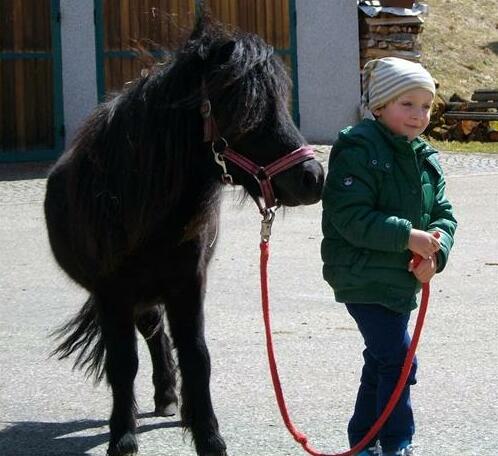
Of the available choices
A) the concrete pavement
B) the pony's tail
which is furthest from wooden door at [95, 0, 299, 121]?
the pony's tail

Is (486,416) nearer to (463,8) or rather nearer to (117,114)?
(117,114)

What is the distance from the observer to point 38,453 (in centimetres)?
453

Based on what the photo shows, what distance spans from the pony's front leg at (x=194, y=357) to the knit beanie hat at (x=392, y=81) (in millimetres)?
972

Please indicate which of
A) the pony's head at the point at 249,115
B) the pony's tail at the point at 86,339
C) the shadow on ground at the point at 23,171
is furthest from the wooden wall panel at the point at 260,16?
the pony's head at the point at 249,115

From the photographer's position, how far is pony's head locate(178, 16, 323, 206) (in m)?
3.83

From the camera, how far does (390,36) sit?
16.5 m

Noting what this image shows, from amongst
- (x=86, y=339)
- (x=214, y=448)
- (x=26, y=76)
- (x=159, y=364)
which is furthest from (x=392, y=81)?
(x=26, y=76)

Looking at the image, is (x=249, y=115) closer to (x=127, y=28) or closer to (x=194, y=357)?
(x=194, y=357)

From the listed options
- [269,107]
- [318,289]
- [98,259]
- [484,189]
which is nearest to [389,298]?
[269,107]

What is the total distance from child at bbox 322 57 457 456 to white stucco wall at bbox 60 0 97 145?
11.0 m

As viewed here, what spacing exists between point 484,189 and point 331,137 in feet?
14.5

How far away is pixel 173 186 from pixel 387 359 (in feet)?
3.23

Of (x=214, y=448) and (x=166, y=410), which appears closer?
(x=214, y=448)

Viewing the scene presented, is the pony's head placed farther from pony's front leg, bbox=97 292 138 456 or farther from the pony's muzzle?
pony's front leg, bbox=97 292 138 456
